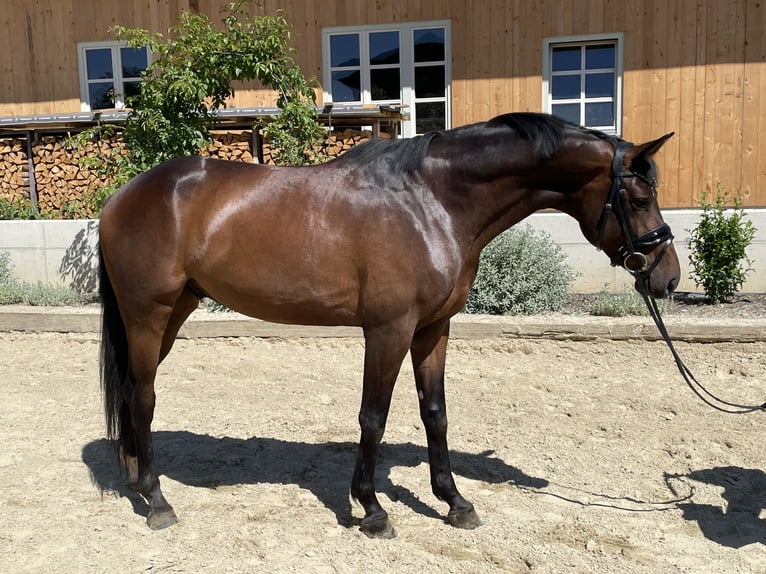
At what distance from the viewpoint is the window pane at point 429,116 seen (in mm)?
9258

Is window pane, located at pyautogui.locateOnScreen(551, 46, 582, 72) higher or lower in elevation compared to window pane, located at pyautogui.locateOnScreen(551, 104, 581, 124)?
higher

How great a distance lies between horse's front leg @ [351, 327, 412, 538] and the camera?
2.76 metres

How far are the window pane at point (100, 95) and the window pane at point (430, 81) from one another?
472 centimetres

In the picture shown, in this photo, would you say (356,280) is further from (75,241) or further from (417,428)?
(75,241)

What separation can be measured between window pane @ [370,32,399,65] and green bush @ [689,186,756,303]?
15.6ft

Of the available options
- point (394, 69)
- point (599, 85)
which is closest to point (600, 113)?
point (599, 85)

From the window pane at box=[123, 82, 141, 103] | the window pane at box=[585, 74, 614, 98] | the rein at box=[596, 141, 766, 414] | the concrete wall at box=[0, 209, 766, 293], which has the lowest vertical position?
the concrete wall at box=[0, 209, 766, 293]

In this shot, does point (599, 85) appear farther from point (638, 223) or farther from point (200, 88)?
point (638, 223)

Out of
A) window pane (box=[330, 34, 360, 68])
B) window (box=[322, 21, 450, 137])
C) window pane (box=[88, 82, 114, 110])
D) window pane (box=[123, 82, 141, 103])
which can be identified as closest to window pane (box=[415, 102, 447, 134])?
window (box=[322, 21, 450, 137])

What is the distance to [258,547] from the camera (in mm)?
2809

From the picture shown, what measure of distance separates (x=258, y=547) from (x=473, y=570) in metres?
0.89

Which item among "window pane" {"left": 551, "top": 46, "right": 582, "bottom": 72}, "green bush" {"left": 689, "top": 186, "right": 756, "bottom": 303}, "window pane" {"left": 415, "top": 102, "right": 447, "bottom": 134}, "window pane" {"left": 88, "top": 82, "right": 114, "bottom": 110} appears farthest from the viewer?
"window pane" {"left": 88, "top": 82, "right": 114, "bottom": 110}

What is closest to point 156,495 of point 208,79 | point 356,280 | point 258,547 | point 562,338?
point 258,547

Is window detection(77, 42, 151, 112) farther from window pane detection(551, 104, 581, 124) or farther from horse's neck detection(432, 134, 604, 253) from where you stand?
horse's neck detection(432, 134, 604, 253)
